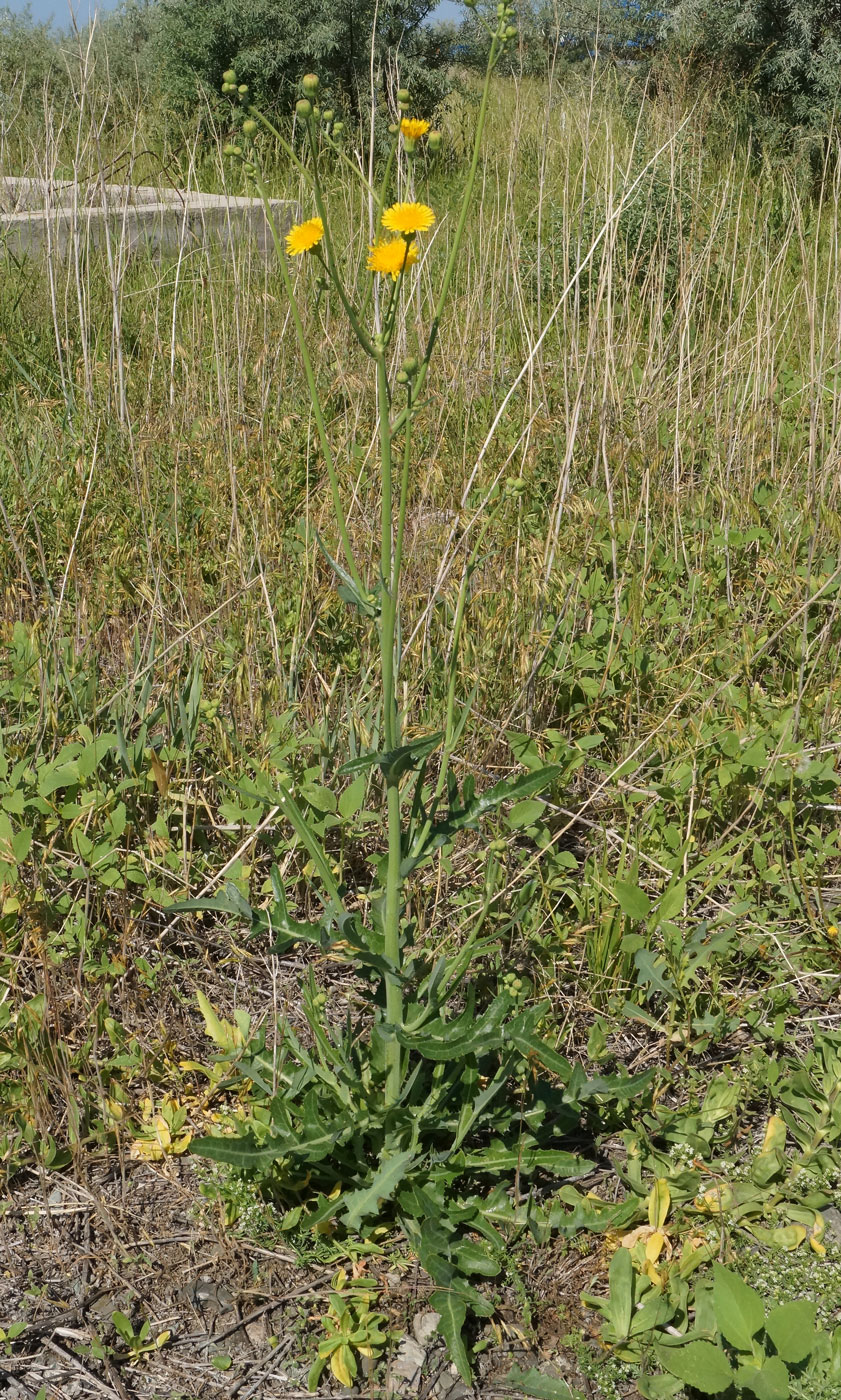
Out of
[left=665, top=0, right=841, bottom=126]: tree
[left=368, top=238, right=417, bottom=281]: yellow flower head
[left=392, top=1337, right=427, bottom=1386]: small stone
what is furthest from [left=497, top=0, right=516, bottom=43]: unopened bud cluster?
[left=665, top=0, right=841, bottom=126]: tree

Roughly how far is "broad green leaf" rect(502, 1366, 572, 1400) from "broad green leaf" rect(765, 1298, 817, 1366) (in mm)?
253

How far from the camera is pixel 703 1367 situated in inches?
45.1

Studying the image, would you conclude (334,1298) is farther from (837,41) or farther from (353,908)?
(837,41)

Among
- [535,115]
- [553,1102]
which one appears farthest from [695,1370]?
[535,115]

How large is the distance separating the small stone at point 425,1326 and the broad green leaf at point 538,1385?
0.36ft

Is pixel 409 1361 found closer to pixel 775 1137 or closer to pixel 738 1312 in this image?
pixel 738 1312

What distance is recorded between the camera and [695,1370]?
1146 mm

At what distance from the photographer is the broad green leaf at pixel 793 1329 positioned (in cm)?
114

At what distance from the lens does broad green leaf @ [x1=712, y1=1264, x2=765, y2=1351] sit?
1143mm

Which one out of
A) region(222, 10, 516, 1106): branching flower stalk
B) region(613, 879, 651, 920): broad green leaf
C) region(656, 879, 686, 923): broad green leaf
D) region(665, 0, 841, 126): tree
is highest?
region(665, 0, 841, 126): tree

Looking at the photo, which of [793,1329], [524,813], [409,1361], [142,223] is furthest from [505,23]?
[142,223]

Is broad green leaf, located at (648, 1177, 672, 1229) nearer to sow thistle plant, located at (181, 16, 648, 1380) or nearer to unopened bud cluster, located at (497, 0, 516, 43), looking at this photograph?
sow thistle plant, located at (181, 16, 648, 1380)

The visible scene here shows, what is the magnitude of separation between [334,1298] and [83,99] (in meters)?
2.67

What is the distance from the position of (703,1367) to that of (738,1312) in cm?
7
